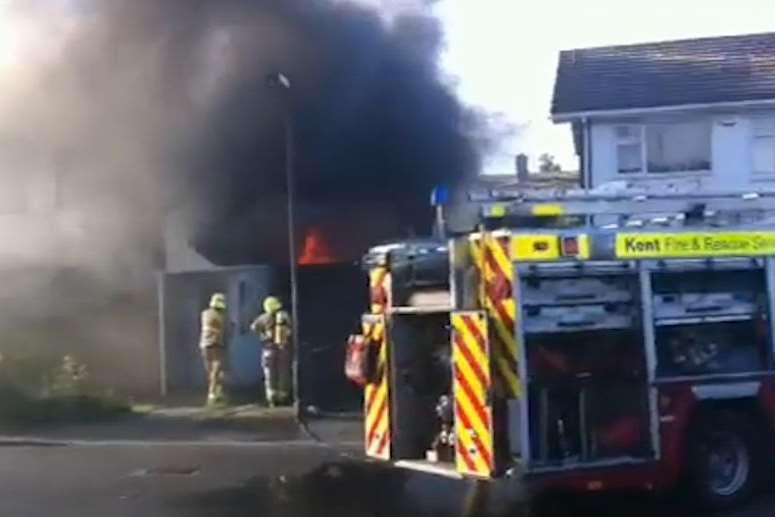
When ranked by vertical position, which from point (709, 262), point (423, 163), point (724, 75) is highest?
point (724, 75)

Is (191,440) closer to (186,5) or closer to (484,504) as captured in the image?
(484,504)

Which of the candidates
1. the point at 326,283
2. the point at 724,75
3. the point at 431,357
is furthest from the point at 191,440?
the point at 724,75

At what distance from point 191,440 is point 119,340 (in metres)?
5.69

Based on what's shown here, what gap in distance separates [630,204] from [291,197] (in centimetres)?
835

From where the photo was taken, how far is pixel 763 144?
24.9 meters

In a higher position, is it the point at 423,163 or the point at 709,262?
the point at 423,163

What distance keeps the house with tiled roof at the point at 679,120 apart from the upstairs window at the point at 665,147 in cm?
2

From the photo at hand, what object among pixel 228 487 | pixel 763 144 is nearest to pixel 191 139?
pixel 228 487

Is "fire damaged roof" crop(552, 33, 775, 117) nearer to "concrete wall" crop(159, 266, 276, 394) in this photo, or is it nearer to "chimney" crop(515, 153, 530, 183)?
"chimney" crop(515, 153, 530, 183)

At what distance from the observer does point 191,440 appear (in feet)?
51.7

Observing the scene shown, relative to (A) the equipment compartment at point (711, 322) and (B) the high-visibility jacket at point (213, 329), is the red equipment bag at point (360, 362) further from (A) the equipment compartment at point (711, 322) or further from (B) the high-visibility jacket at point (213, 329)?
(B) the high-visibility jacket at point (213, 329)

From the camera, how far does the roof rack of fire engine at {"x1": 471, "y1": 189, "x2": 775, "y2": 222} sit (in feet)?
33.6

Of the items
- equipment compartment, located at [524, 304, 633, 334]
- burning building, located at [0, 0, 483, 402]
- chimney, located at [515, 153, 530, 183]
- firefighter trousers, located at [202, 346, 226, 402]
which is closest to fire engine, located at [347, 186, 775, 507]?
equipment compartment, located at [524, 304, 633, 334]

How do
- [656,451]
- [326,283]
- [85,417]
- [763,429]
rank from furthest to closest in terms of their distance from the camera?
1. [326,283]
2. [85,417]
3. [763,429]
4. [656,451]
